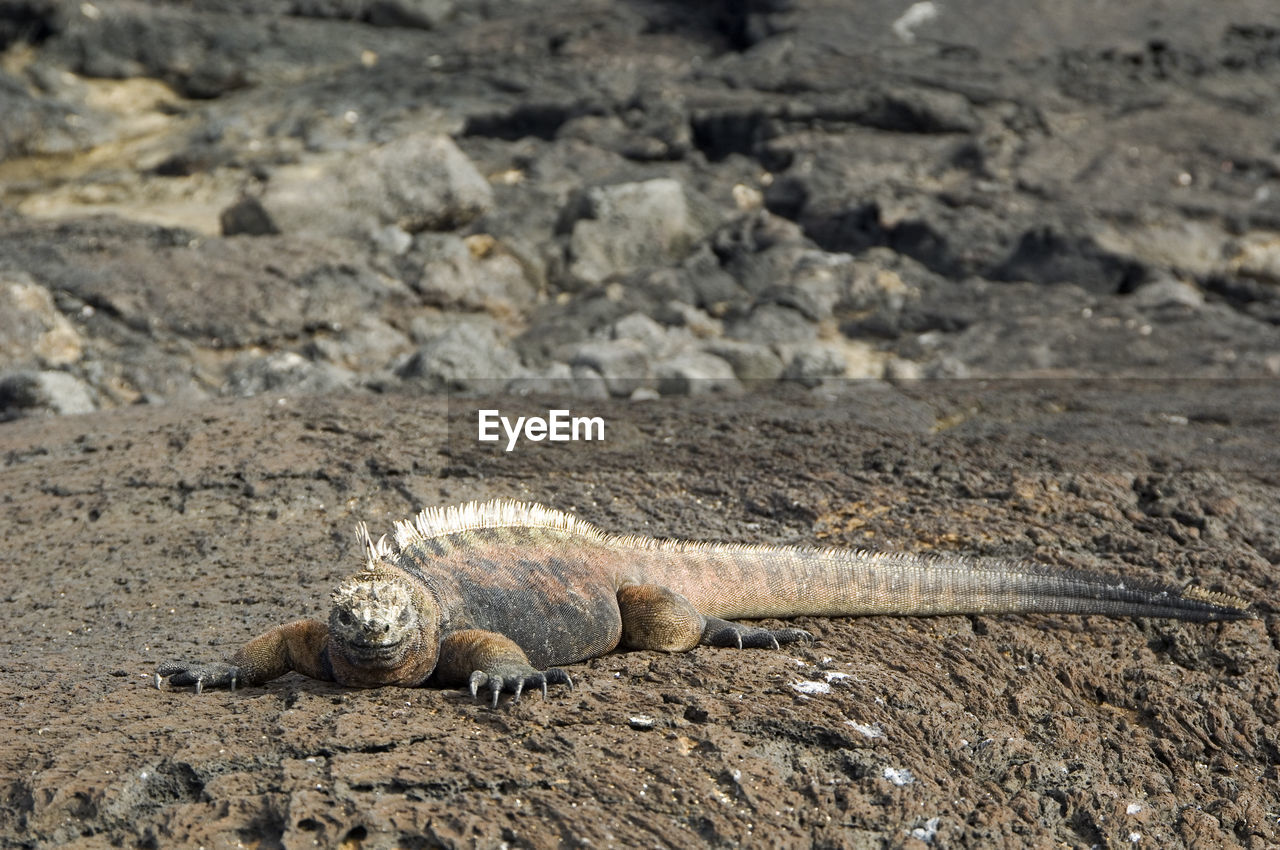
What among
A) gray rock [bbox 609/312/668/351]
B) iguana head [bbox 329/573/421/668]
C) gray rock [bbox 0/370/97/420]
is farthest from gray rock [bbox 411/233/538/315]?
iguana head [bbox 329/573/421/668]

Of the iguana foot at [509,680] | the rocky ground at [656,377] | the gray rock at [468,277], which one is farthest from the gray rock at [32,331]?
the iguana foot at [509,680]

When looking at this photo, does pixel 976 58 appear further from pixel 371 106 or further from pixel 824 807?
pixel 824 807

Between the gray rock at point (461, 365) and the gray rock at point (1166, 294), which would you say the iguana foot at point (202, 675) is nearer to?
the gray rock at point (461, 365)

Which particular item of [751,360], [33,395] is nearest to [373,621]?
Answer: [33,395]

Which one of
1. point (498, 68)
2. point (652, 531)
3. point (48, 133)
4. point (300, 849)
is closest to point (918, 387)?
point (652, 531)

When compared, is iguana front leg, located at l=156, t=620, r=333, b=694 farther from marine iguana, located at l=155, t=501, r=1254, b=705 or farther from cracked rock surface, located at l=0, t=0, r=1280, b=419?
cracked rock surface, located at l=0, t=0, r=1280, b=419

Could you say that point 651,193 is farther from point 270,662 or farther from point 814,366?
point 270,662

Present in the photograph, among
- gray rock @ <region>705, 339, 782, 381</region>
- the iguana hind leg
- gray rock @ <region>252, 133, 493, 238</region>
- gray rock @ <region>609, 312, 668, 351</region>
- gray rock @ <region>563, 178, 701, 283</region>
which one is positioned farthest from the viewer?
gray rock @ <region>563, 178, 701, 283</region>
